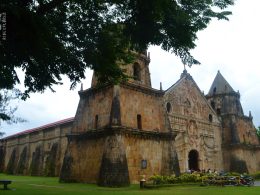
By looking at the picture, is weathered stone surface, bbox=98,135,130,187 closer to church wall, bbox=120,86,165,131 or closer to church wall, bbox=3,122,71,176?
church wall, bbox=120,86,165,131

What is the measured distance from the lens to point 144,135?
811 inches

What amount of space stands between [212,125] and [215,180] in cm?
1303

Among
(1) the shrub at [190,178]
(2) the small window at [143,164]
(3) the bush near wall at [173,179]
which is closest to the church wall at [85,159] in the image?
(2) the small window at [143,164]

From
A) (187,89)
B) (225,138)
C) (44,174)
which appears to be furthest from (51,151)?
(225,138)

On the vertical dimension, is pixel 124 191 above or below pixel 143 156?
below

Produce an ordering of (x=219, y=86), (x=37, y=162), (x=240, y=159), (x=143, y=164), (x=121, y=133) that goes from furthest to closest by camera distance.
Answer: (x=219, y=86) → (x=37, y=162) → (x=240, y=159) → (x=143, y=164) → (x=121, y=133)

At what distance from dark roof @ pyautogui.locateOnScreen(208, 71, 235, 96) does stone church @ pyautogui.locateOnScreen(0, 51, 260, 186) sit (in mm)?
114

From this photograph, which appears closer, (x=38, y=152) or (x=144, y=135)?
(x=144, y=135)

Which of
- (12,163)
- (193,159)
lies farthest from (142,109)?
(12,163)

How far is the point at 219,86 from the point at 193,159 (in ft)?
37.5

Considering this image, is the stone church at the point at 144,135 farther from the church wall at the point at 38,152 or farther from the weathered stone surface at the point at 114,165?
the church wall at the point at 38,152

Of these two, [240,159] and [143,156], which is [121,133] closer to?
[143,156]

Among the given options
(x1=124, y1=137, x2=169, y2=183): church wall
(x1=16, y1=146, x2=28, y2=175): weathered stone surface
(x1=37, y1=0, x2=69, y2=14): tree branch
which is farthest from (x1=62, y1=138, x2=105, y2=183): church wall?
(x1=16, y1=146, x2=28, y2=175): weathered stone surface

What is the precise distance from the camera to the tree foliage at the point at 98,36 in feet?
27.1
